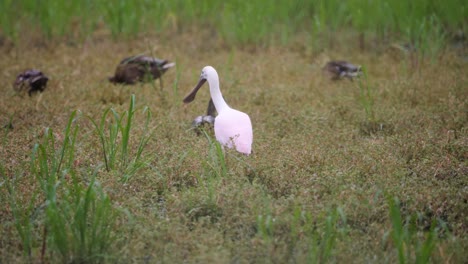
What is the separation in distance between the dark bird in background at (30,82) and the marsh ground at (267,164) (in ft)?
0.36

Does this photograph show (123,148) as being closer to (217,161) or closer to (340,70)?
(217,161)

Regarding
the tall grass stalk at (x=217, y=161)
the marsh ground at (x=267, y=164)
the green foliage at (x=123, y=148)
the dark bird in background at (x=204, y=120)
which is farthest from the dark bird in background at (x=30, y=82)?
the tall grass stalk at (x=217, y=161)

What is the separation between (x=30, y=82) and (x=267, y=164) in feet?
8.33

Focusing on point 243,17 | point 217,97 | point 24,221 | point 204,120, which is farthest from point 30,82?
point 243,17

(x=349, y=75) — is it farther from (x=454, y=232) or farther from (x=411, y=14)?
(x=454, y=232)

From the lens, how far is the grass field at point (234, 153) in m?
2.61

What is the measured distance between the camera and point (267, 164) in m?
3.38

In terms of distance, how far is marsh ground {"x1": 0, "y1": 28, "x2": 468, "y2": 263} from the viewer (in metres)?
2.63

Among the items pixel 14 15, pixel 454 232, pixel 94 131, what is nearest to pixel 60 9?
pixel 14 15

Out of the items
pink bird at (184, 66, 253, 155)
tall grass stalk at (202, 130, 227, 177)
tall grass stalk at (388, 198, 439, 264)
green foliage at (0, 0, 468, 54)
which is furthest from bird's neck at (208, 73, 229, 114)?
green foliage at (0, 0, 468, 54)

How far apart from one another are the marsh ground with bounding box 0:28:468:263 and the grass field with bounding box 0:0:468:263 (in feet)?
0.04

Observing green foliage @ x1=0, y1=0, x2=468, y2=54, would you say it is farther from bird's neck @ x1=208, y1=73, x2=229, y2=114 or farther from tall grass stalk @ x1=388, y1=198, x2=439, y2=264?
tall grass stalk @ x1=388, y1=198, x2=439, y2=264

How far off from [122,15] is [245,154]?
11.6ft

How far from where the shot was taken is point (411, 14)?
242 inches
